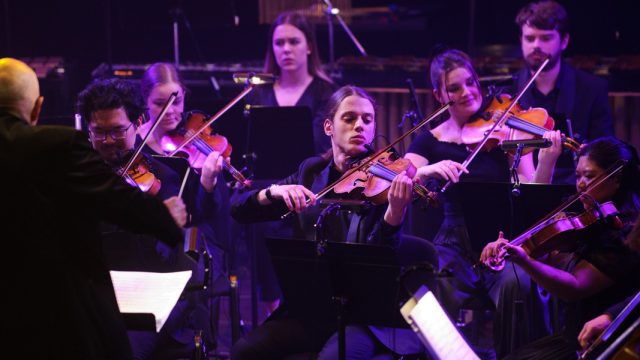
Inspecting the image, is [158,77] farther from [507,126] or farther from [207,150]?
[507,126]

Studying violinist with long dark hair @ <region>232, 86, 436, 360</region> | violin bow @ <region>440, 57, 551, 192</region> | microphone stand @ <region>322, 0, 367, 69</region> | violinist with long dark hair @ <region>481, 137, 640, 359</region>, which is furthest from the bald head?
microphone stand @ <region>322, 0, 367, 69</region>

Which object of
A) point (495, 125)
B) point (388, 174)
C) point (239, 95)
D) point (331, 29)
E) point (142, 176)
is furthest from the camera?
point (331, 29)

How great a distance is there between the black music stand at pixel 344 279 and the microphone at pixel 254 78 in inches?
69.5

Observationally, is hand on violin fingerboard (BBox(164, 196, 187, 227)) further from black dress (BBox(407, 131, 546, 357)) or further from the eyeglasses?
black dress (BBox(407, 131, 546, 357))

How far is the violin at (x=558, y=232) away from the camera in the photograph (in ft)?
10.4

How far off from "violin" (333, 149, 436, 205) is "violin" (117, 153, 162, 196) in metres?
0.76

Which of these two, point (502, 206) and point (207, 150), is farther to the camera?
point (207, 150)

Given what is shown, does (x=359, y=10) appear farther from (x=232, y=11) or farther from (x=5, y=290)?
(x=5, y=290)

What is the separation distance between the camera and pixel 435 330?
256 centimetres

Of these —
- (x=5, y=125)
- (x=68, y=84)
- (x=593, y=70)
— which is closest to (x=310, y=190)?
(x=5, y=125)

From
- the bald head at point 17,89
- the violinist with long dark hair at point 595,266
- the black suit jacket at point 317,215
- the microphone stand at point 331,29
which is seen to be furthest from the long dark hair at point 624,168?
the microphone stand at point 331,29

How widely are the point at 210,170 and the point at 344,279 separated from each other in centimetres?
135

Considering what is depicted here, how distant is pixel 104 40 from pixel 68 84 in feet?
2.93

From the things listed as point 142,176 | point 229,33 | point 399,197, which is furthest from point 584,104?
point 229,33
